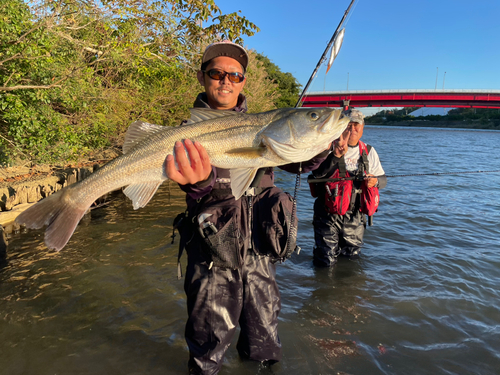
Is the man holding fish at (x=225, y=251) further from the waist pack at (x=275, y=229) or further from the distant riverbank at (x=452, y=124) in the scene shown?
the distant riverbank at (x=452, y=124)

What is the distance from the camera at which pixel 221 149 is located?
2.57m

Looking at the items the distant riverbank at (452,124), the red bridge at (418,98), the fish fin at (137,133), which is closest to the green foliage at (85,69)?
the fish fin at (137,133)

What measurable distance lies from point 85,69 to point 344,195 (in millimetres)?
8325

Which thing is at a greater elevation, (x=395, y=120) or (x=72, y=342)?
(x=395, y=120)

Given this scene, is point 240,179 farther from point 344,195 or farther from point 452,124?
point 452,124

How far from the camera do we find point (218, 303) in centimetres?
261

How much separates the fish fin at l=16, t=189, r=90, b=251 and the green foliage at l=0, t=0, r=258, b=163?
549 centimetres

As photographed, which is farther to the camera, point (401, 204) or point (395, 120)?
point (395, 120)

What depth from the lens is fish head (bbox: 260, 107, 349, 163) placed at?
257cm

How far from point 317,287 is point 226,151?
368 centimetres

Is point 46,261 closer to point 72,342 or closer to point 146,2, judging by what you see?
point 72,342

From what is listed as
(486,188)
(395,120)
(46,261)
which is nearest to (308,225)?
(46,261)

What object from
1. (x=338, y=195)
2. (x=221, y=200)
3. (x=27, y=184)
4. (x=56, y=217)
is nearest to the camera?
(x=56, y=217)

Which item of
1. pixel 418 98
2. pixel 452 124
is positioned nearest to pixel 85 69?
pixel 418 98
